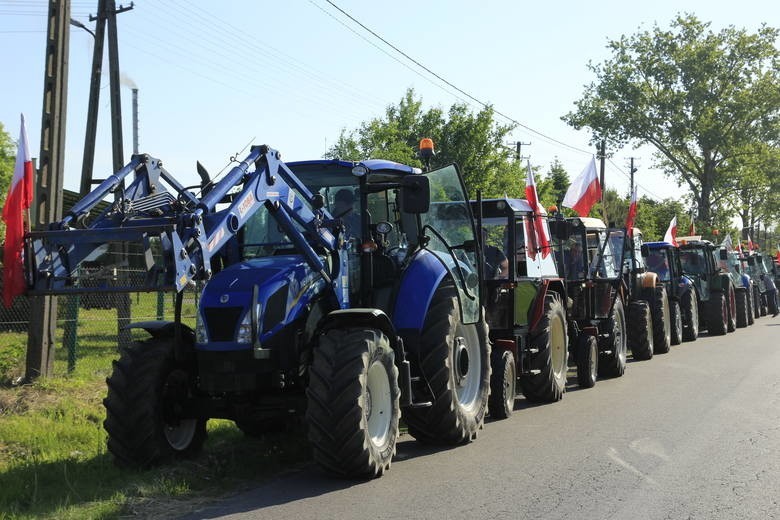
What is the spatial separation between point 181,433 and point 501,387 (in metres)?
3.88

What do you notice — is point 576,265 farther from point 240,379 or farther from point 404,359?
point 240,379

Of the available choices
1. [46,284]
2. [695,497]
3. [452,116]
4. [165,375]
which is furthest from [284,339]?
[452,116]

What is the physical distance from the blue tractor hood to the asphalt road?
116 centimetres

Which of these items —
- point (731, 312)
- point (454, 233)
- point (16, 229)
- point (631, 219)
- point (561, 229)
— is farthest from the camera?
point (731, 312)

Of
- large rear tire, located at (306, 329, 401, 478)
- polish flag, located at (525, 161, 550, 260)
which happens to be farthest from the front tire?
large rear tire, located at (306, 329, 401, 478)

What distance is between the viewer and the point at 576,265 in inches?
577

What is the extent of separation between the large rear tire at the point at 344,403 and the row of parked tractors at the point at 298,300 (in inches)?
0.5

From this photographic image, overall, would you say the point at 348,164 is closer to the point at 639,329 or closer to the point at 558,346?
the point at 558,346

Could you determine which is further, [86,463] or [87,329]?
[87,329]

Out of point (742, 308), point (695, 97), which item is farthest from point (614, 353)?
point (695, 97)

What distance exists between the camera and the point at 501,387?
33.7ft

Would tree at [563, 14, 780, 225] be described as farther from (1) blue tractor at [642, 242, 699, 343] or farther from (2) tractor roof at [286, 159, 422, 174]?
(2) tractor roof at [286, 159, 422, 174]

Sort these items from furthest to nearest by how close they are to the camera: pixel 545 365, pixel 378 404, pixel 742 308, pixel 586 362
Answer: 1. pixel 742 308
2. pixel 586 362
3. pixel 545 365
4. pixel 378 404

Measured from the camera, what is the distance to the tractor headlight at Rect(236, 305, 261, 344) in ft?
22.9
